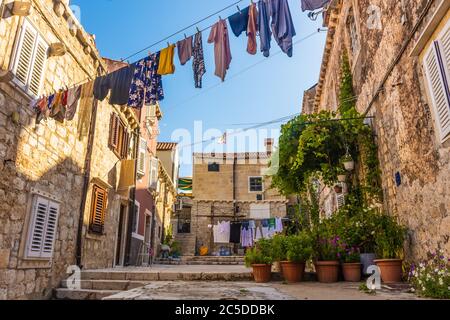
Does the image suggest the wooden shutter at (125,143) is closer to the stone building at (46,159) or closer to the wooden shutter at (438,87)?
the stone building at (46,159)

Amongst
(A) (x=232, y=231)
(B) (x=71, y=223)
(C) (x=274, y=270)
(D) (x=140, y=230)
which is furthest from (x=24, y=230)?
(A) (x=232, y=231)

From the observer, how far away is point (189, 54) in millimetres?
6664

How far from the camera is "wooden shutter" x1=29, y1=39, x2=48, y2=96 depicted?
6.86 meters

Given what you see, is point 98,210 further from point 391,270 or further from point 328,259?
point 391,270

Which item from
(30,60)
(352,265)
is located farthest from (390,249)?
(30,60)

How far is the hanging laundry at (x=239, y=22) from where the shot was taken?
6329 millimetres

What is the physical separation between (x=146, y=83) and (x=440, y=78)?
517cm

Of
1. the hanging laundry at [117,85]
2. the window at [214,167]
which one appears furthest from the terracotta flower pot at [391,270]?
the window at [214,167]

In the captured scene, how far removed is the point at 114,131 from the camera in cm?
1174

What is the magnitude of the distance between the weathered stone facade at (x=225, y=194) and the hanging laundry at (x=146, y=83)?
61.8 feet

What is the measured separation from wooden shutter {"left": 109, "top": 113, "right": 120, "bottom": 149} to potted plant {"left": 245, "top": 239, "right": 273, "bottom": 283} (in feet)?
21.3

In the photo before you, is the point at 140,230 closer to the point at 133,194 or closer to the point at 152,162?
the point at 133,194

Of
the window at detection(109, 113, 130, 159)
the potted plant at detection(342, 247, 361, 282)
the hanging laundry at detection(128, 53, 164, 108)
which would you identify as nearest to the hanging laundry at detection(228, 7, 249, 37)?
the hanging laundry at detection(128, 53, 164, 108)

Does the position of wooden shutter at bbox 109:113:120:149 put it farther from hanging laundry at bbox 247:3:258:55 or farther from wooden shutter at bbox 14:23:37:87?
hanging laundry at bbox 247:3:258:55
